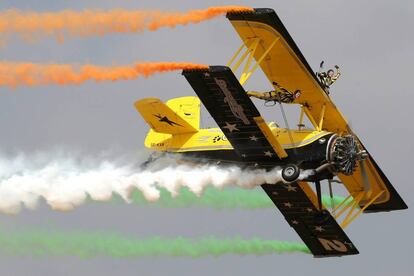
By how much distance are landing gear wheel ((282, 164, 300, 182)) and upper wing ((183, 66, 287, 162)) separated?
57 centimetres

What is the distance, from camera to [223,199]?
184ft

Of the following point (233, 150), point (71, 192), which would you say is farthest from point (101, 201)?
point (233, 150)

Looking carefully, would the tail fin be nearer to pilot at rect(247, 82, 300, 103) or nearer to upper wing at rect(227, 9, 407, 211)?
upper wing at rect(227, 9, 407, 211)

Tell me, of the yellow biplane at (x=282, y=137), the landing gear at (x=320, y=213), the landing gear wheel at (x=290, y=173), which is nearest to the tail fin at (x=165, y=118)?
the yellow biplane at (x=282, y=137)

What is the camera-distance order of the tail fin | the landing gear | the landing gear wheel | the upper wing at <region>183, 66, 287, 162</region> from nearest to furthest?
the upper wing at <region>183, 66, 287, 162</region>, the landing gear wheel, the landing gear, the tail fin

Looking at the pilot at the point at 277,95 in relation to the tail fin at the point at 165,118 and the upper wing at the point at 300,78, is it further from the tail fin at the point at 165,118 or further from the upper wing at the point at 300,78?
the tail fin at the point at 165,118

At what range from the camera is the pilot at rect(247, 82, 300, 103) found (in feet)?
169

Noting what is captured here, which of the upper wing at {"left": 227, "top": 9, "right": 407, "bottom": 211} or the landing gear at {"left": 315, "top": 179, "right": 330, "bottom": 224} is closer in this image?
the upper wing at {"left": 227, "top": 9, "right": 407, "bottom": 211}

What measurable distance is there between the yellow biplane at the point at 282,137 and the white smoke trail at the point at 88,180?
69 centimetres

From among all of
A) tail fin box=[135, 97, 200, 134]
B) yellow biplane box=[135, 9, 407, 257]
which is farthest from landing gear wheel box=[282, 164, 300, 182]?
tail fin box=[135, 97, 200, 134]

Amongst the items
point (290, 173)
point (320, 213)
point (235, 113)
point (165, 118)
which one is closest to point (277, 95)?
point (235, 113)

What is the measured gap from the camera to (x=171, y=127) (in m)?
54.0

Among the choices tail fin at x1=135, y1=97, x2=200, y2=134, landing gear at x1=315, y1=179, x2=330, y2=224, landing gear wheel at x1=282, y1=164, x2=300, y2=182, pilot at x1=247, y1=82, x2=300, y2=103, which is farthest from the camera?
tail fin at x1=135, y1=97, x2=200, y2=134

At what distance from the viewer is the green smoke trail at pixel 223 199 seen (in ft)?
178
